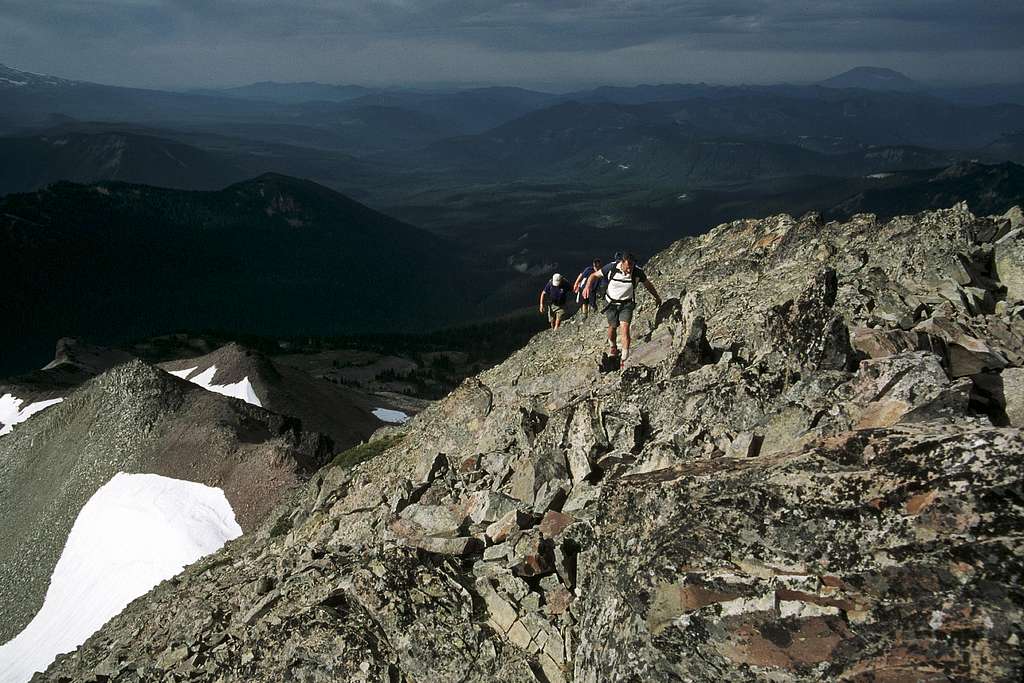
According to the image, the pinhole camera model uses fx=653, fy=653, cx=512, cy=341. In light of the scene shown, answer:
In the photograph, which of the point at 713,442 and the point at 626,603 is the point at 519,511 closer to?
the point at 713,442

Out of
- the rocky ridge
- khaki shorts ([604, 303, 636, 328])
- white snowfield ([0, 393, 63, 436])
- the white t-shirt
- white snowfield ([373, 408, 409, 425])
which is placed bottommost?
white snowfield ([373, 408, 409, 425])

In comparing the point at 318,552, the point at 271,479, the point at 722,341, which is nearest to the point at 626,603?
the point at 722,341

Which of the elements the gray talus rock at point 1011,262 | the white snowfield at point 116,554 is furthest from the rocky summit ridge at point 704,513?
the white snowfield at point 116,554

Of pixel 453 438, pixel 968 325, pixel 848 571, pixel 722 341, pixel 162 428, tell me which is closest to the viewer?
pixel 848 571

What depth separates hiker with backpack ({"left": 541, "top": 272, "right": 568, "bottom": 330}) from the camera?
32.7m

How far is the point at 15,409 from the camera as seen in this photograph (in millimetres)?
101375

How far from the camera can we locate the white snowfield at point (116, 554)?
43.5 metres

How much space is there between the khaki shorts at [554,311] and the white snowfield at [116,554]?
27646 millimetres

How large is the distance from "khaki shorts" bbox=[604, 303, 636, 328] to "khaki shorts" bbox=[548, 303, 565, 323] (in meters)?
8.15

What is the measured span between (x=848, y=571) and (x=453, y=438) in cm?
1995

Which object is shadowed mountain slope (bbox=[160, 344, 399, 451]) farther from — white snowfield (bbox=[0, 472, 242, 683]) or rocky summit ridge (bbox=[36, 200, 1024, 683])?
rocky summit ridge (bbox=[36, 200, 1024, 683])

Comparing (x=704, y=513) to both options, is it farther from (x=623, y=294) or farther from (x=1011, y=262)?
(x=1011, y=262)

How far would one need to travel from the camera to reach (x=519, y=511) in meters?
19.4

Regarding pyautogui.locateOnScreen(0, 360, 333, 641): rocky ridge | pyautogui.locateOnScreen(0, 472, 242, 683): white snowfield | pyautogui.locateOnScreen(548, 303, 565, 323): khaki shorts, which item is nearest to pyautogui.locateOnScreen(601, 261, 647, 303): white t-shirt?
pyautogui.locateOnScreen(548, 303, 565, 323): khaki shorts
